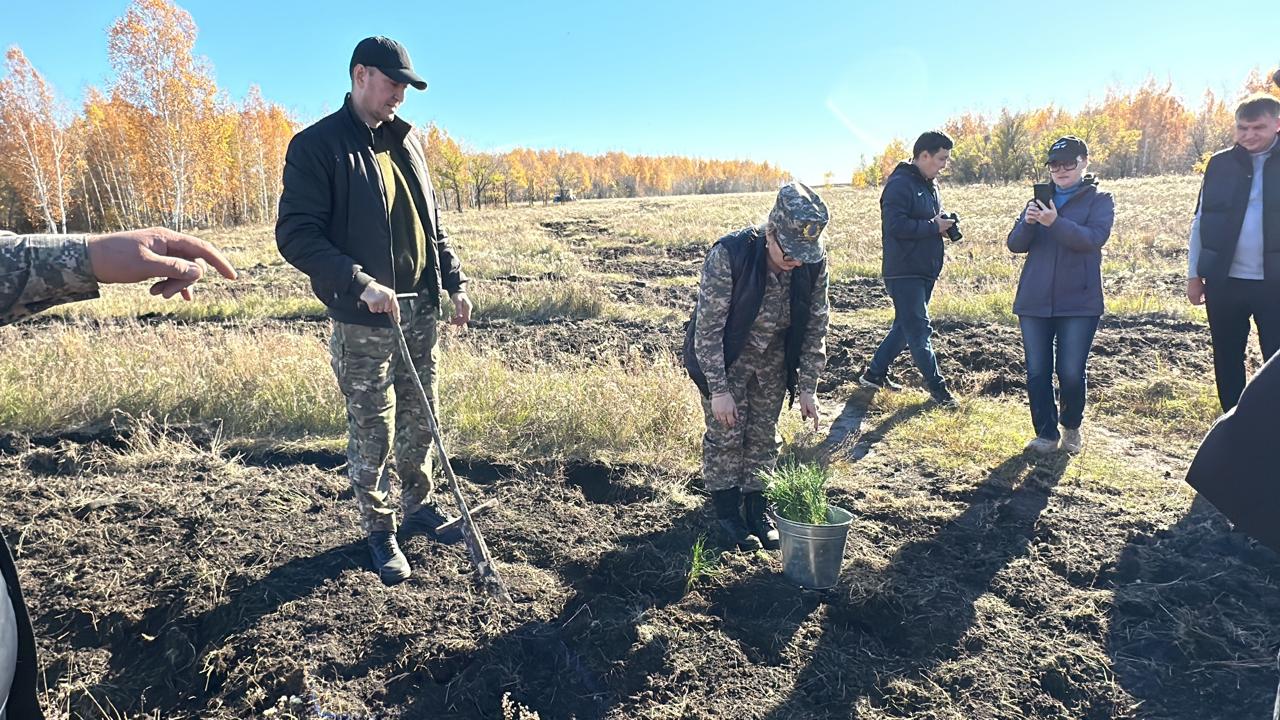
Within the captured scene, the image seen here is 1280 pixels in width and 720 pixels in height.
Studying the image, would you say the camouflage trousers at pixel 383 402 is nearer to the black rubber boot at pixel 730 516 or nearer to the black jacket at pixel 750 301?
the black jacket at pixel 750 301

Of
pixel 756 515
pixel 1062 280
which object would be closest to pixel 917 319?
pixel 1062 280

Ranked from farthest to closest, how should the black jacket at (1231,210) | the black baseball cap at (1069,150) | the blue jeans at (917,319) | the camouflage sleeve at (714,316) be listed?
the blue jeans at (917,319) < the black baseball cap at (1069,150) < the black jacket at (1231,210) < the camouflage sleeve at (714,316)

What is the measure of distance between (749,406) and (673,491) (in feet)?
2.67

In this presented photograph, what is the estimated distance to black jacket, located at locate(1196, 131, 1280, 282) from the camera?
3803 millimetres

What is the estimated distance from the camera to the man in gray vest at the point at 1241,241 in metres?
3.80

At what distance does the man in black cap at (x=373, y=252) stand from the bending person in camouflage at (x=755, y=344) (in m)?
1.38

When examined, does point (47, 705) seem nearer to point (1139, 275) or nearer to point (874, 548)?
point (874, 548)

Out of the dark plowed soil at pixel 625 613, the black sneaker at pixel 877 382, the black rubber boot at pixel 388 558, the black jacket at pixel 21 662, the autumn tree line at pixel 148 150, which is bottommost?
the dark plowed soil at pixel 625 613

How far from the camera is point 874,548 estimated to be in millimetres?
3514

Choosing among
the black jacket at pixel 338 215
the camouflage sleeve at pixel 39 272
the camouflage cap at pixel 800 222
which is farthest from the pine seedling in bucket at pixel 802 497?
the camouflage sleeve at pixel 39 272

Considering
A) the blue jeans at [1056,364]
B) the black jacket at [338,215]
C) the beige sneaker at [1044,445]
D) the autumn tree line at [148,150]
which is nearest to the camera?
the black jacket at [338,215]

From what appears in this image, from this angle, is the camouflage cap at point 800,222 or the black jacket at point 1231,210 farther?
the black jacket at point 1231,210

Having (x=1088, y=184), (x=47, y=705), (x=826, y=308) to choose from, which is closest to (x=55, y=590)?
(x=47, y=705)

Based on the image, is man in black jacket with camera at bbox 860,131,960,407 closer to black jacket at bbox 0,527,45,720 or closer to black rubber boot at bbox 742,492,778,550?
black rubber boot at bbox 742,492,778,550
